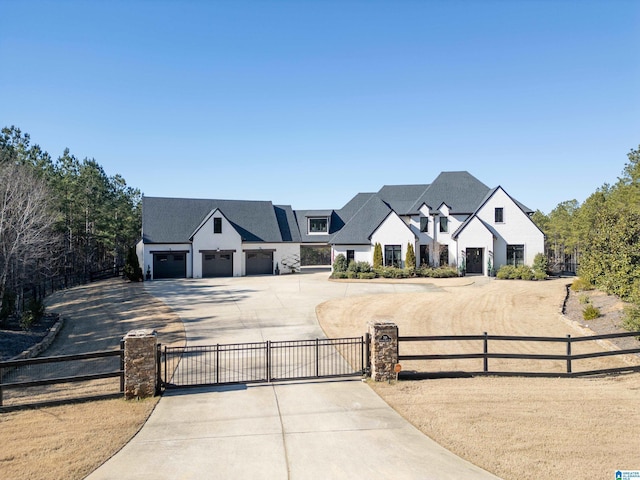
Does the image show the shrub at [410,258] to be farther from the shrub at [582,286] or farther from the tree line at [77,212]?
the tree line at [77,212]

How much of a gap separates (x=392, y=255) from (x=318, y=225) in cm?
1285

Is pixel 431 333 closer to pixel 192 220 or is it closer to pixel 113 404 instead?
pixel 113 404

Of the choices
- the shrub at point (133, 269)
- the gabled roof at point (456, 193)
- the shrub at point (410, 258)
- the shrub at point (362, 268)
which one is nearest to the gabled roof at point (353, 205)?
the gabled roof at point (456, 193)

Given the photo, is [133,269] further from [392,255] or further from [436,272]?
[436,272]

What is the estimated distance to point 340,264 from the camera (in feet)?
129

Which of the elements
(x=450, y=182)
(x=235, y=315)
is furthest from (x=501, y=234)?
(x=235, y=315)

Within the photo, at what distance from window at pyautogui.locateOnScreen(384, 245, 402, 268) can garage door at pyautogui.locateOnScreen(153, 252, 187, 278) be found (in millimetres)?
20453

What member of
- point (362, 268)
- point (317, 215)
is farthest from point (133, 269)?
point (317, 215)

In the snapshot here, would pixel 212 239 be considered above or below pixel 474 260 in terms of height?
above

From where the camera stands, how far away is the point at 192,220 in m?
43.4

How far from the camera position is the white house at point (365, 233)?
38.9 meters

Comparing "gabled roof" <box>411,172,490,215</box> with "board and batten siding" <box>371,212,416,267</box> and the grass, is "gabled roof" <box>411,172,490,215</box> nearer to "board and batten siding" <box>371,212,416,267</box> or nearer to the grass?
"board and batten siding" <box>371,212,416,267</box>

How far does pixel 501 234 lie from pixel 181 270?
32140 millimetres

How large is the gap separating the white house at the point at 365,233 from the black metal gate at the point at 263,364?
2654 centimetres
